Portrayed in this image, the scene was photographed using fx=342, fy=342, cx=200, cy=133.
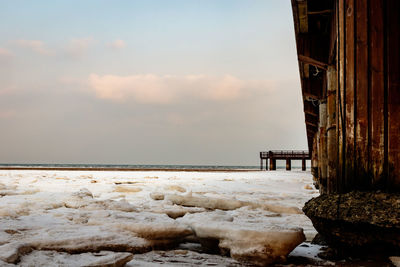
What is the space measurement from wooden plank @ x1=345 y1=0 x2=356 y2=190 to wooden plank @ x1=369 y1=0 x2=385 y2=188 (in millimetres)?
176

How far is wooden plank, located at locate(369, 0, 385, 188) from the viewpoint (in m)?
2.91

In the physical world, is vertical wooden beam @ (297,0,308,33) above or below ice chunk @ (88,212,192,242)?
above

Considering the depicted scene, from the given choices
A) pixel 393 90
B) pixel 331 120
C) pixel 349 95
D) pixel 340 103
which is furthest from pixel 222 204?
pixel 393 90

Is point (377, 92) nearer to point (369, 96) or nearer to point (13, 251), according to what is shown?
point (369, 96)

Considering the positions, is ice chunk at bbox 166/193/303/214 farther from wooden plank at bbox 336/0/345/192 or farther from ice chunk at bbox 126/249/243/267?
ice chunk at bbox 126/249/243/267

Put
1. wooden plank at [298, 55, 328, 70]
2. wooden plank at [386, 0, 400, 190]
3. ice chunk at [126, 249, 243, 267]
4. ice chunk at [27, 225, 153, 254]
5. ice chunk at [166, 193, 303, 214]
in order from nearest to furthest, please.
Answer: ice chunk at [126, 249, 243, 267], ice chunk at [27, 225, 153, 254], wooden plank at [386, 0, 400, 190], ice chunk at [166, 193, 303, 214], wooden plank at [298, 55, 328, 70]

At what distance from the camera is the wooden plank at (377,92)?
291cm

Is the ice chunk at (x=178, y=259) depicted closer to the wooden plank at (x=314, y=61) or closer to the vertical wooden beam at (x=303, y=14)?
the vertical wooden beam at (x=303, y=14)

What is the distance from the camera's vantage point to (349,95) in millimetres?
3180

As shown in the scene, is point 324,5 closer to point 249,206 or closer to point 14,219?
point 249,206

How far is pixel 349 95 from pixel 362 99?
15 centimetres

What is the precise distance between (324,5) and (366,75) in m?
3.41

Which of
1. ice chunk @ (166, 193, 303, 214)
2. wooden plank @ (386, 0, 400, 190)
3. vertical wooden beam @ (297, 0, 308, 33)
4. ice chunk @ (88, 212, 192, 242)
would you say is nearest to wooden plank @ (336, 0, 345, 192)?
wooden plank @ (386, 0, 400, 190)

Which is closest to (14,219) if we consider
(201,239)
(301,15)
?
(201,239)
